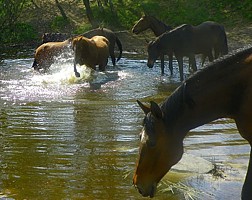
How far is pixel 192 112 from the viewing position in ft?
14.7

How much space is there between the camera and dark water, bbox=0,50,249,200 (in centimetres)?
616

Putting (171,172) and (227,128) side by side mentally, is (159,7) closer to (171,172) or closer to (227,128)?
(227,128)

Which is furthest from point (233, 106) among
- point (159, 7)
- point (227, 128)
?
point (159, 7)

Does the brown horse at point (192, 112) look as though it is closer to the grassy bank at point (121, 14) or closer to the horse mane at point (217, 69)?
the horse mane at point (217, 69)

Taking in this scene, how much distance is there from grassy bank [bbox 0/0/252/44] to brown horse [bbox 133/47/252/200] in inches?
693

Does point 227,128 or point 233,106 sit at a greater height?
point 233,106

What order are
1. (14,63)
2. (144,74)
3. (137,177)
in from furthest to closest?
(14,63) → (144,74) → (137,177)

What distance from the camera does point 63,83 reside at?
1381 cm

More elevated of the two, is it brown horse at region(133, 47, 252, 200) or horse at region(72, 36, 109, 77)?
brown horse at region(133, 47, 252, 200)

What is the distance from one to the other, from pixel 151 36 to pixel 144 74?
6.95 m

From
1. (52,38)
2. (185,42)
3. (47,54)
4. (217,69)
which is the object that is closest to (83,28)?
(52,38)

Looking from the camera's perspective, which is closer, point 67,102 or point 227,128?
point 227,128

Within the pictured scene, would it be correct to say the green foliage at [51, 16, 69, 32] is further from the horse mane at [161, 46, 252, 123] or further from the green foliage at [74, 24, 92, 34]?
the horse mane at [161, 46, 252, 123]

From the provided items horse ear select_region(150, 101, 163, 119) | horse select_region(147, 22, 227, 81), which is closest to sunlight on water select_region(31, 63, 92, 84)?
horse select_region(147, 22, 227, 81)
